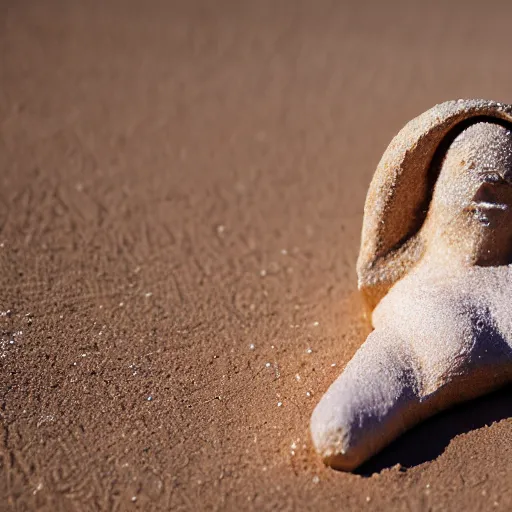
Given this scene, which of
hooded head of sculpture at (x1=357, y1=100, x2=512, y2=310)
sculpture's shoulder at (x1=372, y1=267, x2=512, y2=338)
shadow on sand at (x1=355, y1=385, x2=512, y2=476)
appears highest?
hooded head of sculpture at (x1=357, y1=100, x2=512, y2=310)

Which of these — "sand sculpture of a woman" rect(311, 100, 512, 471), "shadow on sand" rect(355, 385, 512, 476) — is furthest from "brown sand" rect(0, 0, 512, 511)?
"sand sculpture of a woman" rect(311, 100, 512, 471)

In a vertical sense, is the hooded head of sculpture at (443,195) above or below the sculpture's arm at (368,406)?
above

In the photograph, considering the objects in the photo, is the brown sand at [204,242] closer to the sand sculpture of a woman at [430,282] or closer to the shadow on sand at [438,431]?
the shadow on sand at [438,431]

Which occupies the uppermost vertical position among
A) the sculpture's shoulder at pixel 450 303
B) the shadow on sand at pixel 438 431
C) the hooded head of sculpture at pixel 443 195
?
the hooded head of sculpture at pixel 443 195

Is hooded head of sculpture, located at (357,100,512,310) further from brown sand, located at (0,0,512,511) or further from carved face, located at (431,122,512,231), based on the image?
brown sand, located at (0,0,512,511)

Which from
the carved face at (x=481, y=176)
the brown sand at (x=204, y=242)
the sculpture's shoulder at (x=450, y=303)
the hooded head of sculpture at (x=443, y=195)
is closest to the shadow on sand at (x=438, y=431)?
the brown sand at (x=204, y=242)

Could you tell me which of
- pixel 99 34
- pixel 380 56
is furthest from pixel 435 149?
pixel 99 34

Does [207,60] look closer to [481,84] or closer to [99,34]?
[99,34]

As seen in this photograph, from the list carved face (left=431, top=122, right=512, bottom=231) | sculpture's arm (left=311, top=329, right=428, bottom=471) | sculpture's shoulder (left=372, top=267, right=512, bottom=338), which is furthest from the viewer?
carved face (left=431, top=122, right=512, bottom=231)
